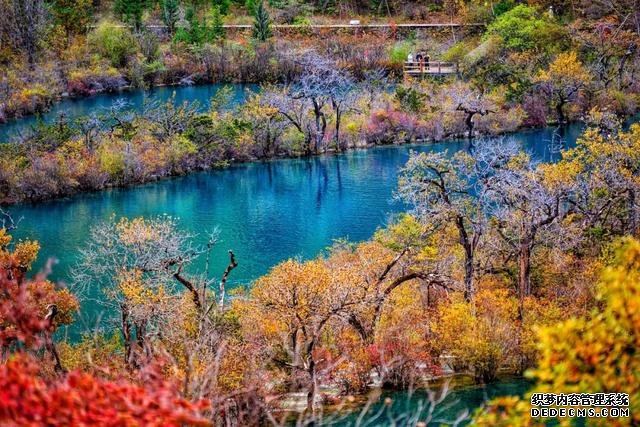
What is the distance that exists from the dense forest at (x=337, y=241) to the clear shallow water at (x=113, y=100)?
178 cm

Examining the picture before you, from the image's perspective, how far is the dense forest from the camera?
35.6ft

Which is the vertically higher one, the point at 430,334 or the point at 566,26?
the point at 566,26

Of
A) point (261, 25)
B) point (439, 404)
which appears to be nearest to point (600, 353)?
point (439, 404)

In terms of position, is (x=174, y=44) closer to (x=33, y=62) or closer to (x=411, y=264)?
(x=33, y=62)

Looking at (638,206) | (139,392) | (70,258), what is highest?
(139,392)

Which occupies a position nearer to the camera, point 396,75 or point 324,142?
point 324,142

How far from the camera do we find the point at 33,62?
81.9 m

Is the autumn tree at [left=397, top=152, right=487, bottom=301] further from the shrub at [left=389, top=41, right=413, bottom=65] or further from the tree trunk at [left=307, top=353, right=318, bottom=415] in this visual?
the shrub at [left=389, top=41, right=413, bottom=65]

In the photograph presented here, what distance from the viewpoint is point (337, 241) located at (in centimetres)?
4100

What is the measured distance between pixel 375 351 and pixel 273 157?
Answer: 36.7m

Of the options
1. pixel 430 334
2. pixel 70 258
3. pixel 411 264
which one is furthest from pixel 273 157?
pixel 430 334

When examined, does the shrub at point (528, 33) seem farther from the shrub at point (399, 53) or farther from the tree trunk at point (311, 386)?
the tree trunk at point (311, 386)

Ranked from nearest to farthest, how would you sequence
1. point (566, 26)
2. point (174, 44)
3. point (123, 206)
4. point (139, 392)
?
point (139, 392)
point (123, 206)
point (566, 26)
point (174, 44)

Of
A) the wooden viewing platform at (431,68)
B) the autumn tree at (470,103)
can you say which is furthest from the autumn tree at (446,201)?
the wooden viewing platform at (431,68)
